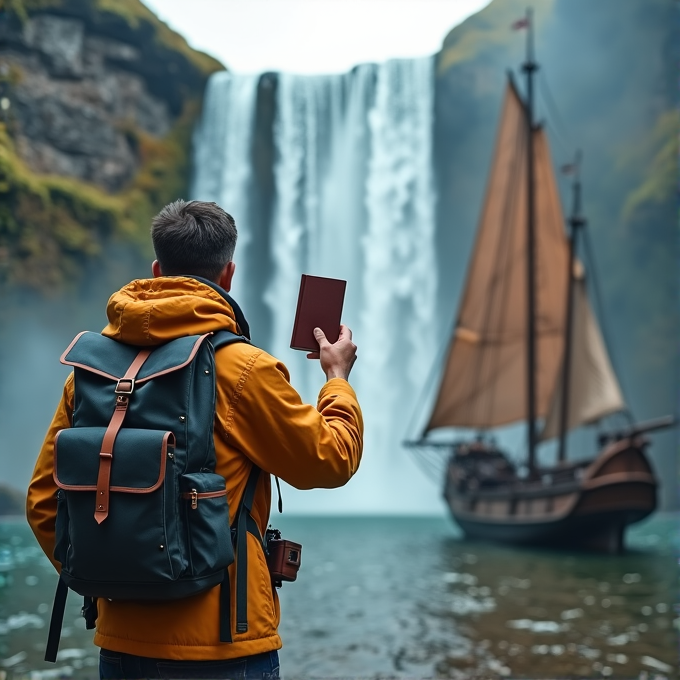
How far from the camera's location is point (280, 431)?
4.79ft

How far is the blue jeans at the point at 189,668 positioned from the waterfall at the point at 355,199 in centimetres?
2456

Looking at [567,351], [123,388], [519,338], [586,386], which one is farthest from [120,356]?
[519,338]

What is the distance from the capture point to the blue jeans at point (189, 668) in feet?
4.80

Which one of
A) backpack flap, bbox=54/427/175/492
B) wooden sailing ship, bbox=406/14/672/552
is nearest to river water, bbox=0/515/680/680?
backpack flap, bbox=54/427/175/492

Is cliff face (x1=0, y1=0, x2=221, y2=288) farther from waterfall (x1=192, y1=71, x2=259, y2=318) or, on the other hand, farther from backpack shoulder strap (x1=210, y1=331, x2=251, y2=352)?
backpack shoulder strap (x1=210, y1=331, x2=251, y2=352)

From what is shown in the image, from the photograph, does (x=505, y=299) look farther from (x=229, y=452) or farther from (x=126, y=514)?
(x=126, y=514)

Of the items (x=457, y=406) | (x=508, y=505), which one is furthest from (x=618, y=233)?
(x=508, y=505)

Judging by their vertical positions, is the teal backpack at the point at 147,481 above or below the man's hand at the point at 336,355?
below

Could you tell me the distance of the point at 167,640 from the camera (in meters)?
Result: 1.46

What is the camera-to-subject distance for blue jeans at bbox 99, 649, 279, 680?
57.6 inches

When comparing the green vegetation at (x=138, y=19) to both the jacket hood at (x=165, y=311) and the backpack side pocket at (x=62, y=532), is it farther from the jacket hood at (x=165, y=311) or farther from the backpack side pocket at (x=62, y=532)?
the backpack side pocket at (x=62, y=532)

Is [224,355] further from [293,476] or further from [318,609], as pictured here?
[318,609]

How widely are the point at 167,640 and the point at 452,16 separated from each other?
40.3 ft

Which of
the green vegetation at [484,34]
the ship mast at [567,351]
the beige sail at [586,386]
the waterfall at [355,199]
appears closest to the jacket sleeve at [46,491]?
the ship mast at [567,351]
